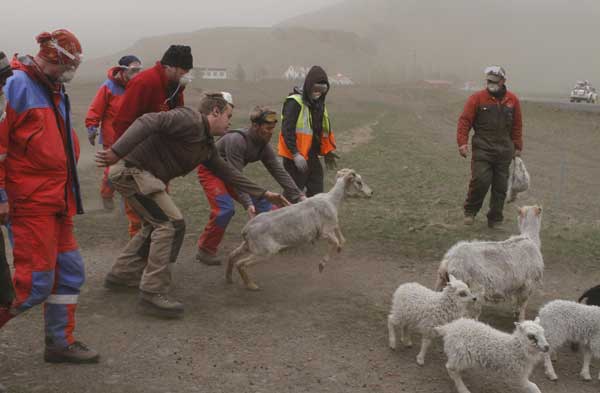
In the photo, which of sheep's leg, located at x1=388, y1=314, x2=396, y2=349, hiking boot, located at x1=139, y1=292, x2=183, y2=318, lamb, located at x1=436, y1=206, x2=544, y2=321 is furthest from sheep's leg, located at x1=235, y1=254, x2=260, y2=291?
lamb, located at x1=436, y1=206, x2=544, y2=321

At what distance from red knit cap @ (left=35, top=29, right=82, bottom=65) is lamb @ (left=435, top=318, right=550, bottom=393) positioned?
13.0 ft

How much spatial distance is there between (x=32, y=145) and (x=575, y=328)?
4998 mm

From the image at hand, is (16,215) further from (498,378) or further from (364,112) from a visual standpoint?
(364,112)

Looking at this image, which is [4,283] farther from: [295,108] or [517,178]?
[517,178]

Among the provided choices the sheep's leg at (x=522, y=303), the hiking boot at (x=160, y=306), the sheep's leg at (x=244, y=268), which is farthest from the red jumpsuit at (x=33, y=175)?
the sheep's leg at (x=522, y=303)

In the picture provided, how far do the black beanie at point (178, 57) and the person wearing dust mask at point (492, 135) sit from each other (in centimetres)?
490

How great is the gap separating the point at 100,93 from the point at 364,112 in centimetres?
2703

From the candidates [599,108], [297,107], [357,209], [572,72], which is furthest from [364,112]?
[572,72]

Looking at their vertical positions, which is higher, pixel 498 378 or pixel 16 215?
pixel 16 215

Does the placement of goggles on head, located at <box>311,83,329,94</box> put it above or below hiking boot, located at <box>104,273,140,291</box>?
above

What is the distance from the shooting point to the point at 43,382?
4801 millimetres

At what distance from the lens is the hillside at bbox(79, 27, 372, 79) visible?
150m

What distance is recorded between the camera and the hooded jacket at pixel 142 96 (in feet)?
21.0

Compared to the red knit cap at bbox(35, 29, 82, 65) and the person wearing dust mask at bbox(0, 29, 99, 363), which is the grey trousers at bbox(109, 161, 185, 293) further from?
the red knit cap at bbox(35, 29, 82, 65)
